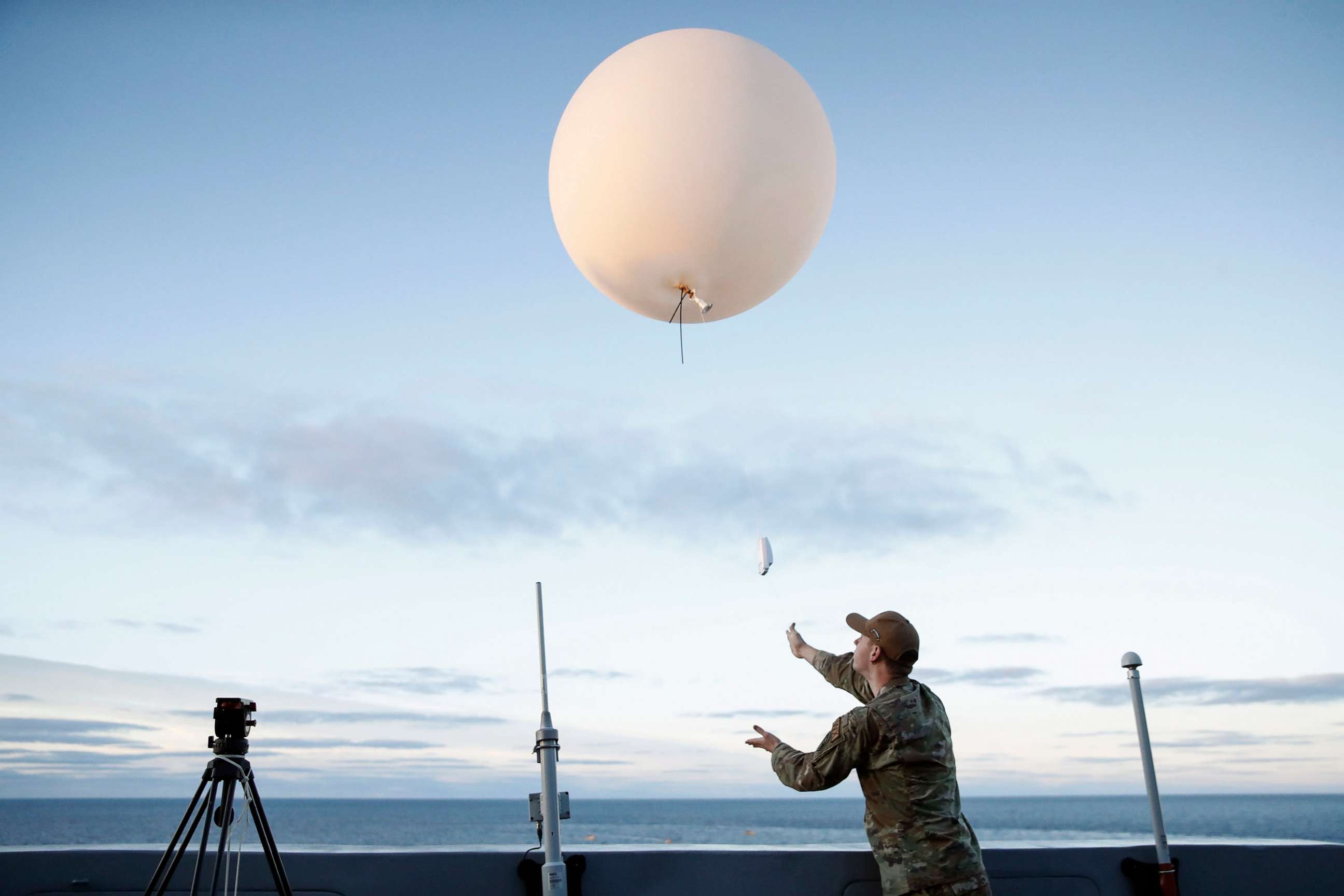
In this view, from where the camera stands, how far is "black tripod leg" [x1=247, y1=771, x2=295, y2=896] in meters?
2.21

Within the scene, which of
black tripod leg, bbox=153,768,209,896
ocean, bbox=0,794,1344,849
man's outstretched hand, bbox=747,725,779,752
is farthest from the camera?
ocean, bbox=0,794,1344,849

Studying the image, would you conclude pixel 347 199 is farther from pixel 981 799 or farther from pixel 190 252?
pixel 981 799

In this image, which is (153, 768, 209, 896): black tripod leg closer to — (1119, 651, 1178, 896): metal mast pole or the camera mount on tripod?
the camera mount on tripod

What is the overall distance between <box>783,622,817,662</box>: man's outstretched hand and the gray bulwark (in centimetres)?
56

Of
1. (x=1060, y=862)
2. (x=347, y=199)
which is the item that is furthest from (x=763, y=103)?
(x=347, y=199)

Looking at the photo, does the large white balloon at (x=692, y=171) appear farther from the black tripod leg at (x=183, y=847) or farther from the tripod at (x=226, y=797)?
the black tripod leg at (x=183, y=847)

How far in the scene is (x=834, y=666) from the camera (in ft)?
8.77

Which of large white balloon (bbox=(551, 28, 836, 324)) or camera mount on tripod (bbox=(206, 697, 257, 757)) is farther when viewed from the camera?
large white balloon (bbox=(551, 28, 836, 324))

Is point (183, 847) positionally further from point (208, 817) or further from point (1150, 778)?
point (1150, 778)

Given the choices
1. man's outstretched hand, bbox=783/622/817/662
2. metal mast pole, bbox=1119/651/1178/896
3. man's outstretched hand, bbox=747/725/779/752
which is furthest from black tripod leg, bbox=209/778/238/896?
metal mast pole, bbox=1119/651/1178/896

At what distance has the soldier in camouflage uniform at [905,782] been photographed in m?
2.14

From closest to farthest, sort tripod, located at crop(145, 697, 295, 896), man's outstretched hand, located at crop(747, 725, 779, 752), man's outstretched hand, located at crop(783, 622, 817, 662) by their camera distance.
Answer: tripod, located at crop(145, 697, 295, 896) → man's outstretched hand, located at crop(747, 725, 779, 752) → man's outstretched hand, located at crop(783, 622, 817, 662)

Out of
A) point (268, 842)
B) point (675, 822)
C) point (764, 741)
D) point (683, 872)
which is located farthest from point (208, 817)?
point (675, 822)

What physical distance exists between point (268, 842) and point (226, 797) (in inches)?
5.9
